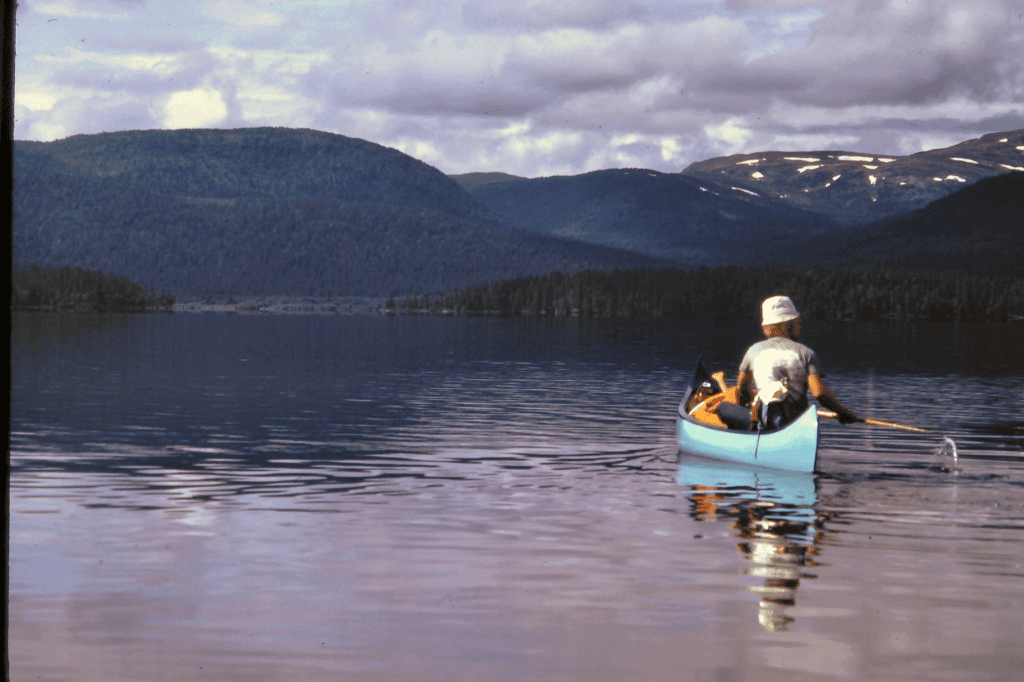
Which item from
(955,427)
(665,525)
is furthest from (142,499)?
(955,427)

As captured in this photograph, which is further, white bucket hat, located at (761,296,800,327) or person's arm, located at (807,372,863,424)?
person's arm, located at (807,372,863,424)

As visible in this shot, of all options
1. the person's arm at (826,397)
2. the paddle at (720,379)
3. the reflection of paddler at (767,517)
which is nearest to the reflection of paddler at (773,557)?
the reflection of paddler at (767,517)

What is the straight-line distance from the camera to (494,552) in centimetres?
1936

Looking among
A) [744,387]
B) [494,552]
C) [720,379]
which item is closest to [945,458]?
[720,379]

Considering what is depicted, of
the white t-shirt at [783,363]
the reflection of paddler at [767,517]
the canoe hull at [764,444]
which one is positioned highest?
the white t-shirt at [783,363]

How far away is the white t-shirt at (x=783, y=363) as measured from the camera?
28.3 metres

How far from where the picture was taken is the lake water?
1309 cm

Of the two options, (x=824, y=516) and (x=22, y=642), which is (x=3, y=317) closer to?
(x=22, y=642)

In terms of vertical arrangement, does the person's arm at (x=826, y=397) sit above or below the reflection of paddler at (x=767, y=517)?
above

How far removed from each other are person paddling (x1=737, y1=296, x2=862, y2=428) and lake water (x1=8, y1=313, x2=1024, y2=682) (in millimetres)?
1715

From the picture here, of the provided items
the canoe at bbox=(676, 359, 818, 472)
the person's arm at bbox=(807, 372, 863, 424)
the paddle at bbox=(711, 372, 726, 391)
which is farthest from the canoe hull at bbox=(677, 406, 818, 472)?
the paddle at bbox=(711, 372, 726, 391)

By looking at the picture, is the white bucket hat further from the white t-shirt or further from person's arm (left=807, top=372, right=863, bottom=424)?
person's arm (left=807, top=372, right=863, bottom=424)

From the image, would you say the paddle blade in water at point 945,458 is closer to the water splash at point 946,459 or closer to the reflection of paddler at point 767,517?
the water splash at point 946,459

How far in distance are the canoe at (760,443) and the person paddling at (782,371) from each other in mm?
377
